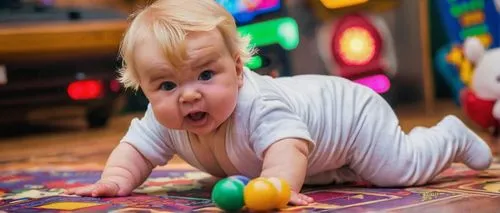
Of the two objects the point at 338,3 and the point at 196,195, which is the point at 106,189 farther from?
the point at 338,3

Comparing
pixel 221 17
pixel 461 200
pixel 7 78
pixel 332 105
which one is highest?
pixel 7 78

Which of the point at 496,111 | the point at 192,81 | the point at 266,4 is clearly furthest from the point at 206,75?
the point at 266,4

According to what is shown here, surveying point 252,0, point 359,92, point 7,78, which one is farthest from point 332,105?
point 7,78

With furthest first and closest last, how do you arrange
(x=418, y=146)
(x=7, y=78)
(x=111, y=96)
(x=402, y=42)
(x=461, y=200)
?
(x=402, y=42) < (x=111, y=96) < (x=7, y=78) < (x=418, y=146) < (x=461, y=200)

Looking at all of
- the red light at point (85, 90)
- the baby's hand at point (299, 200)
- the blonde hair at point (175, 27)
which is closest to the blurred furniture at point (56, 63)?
the red light at point (85, 90)

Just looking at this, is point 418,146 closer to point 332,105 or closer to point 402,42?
point 332,105

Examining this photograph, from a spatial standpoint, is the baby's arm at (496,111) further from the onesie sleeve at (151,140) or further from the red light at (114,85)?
the red light at (114,85)

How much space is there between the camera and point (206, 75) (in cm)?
93

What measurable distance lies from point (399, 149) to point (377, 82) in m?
1.26

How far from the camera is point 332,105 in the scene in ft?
3.48

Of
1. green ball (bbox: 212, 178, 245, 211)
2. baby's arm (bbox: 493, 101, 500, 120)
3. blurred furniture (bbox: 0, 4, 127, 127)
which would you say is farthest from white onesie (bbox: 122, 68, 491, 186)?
blurred furniture (bbox: 0, 4, 127, 127)

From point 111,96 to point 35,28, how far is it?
1.01ft

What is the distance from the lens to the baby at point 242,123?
93 centimetres

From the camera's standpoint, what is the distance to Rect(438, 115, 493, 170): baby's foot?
1.09 metres
